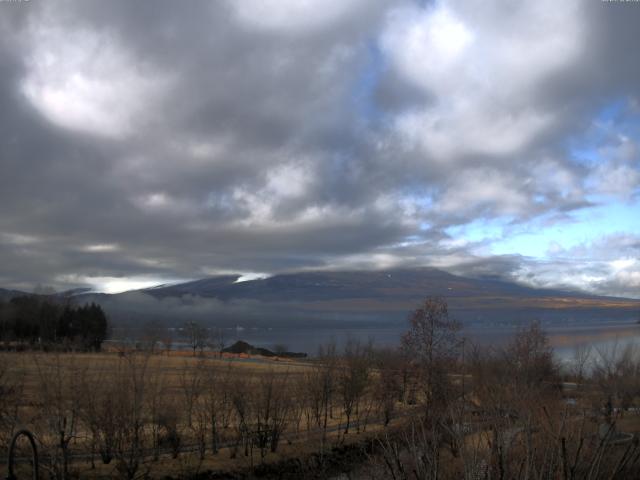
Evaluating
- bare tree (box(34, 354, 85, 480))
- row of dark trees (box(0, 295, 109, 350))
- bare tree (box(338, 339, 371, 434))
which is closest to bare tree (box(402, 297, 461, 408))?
bare tree (box(338, 339, 371, 434))

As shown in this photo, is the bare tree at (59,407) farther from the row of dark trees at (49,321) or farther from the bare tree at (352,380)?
the row of dark trees at (49,321)

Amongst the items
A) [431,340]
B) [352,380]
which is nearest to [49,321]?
[352,380]

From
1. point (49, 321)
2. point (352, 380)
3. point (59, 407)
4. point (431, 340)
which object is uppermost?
point (49, 321)

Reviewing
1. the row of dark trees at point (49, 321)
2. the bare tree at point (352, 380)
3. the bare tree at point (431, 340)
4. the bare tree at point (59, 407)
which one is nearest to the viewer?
the bare tree at point (59, 407)

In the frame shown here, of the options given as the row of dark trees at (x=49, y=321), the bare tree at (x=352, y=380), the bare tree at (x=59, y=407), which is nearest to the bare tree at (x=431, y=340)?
the bare tree at (x=352, y=380)

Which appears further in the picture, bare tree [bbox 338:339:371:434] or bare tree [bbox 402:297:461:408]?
bare tree [bbox 338:339:371:434]

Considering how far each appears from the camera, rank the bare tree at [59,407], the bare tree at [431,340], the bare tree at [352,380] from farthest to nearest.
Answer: the bare tree at [352,380]
the bare tree at [431,340]
the bare tree at [59,407]

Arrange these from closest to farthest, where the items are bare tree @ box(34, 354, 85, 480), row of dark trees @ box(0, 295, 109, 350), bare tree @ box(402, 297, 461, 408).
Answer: bare tree @ box(34, 354, 85, 480) → bare tree @ box(402, 297, 461, 408) → row of dark trees @ box(0, 295, 109, 350)

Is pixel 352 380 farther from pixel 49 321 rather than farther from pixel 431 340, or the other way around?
pixel 49 321

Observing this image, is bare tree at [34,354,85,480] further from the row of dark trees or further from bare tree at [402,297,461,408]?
the row of dark trees

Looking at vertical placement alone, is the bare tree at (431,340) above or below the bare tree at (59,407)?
above

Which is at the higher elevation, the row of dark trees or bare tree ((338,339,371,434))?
the row of dark trees

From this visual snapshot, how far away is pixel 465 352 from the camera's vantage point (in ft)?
191

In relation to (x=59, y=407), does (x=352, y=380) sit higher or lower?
lower
